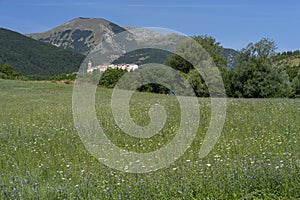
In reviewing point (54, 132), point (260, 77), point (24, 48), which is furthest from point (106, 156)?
point (24, 48)

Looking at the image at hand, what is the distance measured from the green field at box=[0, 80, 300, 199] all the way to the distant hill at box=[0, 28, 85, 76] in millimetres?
144524

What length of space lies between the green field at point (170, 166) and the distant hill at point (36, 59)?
474ft

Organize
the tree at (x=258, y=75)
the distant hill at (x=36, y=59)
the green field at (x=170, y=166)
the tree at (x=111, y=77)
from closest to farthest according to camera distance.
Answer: the green field at (x=170, y=166), the tree at (x=258, y=75), the tree at (x=111, y=77), the distant hill at (x=36, y=59)

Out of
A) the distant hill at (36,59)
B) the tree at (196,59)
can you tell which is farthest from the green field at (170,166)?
the distant hill at (36,59)

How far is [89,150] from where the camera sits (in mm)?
10562

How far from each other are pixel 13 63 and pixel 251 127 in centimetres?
16199

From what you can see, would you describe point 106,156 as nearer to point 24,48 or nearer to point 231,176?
point 231,176

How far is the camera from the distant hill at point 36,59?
158 metres

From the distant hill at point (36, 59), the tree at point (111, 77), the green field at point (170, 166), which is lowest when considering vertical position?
the green field at point (170, 166)

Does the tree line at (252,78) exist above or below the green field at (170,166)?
above

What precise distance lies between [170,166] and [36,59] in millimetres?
173469

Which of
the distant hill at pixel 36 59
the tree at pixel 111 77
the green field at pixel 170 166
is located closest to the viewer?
the green field at pixel 170 166

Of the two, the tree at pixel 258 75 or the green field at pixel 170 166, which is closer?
the green field at pixel 170 166

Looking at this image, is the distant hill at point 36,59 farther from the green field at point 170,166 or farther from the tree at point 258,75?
the green field at point 170,166
